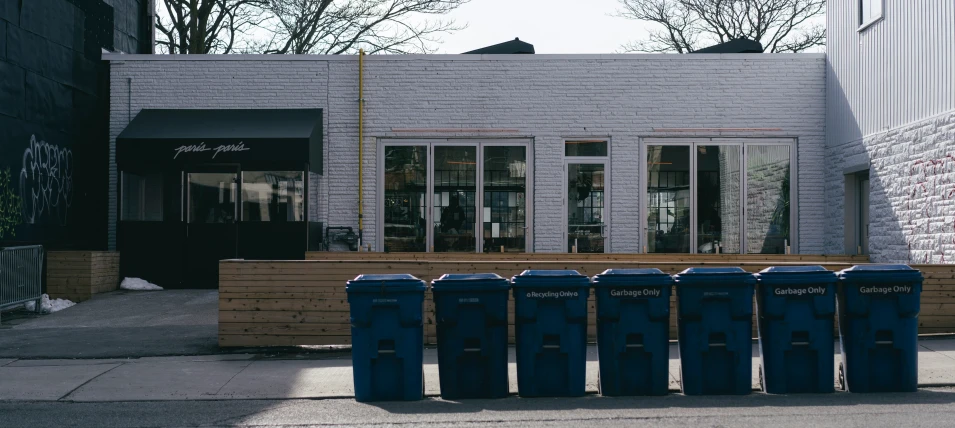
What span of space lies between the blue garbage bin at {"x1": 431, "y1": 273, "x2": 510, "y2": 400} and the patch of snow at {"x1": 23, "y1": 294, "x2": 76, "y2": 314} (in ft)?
31.1

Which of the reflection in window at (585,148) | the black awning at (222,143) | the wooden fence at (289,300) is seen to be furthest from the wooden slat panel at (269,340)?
the reflection in window at (585,148)

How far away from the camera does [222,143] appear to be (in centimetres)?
1638

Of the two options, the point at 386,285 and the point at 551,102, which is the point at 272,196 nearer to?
the point at 551,102

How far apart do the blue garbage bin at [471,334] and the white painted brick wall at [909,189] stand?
840 cm

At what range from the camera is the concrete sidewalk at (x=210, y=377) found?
8398mm

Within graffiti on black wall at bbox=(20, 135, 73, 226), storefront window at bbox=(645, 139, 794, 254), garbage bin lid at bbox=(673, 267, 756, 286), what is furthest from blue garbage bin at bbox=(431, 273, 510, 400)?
graffiti on black wall at bbox=(20, 135, 73, 226)

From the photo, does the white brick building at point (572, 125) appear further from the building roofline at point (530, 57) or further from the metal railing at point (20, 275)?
the metal railing at point (20, 275)

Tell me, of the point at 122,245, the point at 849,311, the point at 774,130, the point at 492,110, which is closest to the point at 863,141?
the point at 774,130

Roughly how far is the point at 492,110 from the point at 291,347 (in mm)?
7902

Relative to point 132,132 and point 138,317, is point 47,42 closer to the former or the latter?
point 132,132

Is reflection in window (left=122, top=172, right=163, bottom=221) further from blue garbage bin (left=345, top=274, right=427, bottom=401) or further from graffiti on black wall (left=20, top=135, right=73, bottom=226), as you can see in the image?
blue garbage bin (left=345, top=274, right=427, bottom=401)

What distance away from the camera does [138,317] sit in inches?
539

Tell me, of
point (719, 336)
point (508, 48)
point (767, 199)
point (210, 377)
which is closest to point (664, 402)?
point (719, 336)

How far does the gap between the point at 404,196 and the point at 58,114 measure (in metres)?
6.73
